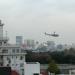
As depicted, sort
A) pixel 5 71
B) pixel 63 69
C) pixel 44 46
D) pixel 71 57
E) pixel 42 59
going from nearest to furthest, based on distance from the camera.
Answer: pixel 5 71
pixel 63 69
pixel 42 59
pixel 71 57
pixel 44 46

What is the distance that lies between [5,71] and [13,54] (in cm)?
1887

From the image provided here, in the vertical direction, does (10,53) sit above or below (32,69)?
above

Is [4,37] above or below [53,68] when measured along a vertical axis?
above

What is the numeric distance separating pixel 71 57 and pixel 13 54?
11.9m

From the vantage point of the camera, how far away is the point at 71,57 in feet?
139

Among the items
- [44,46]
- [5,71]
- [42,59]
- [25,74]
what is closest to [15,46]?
[42,59]

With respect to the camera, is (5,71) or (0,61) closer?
(5,71)

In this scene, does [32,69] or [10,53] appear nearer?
[32,69]

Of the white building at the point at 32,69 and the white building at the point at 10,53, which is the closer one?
the white building at the point at 32,69

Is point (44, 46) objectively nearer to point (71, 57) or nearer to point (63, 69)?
point (71, 57)

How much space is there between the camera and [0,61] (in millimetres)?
31203

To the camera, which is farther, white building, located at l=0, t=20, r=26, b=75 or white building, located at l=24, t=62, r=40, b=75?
white building, located at l=0, t=20, r=26, b=75

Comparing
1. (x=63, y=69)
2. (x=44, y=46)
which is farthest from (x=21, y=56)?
(x=44, y=46)

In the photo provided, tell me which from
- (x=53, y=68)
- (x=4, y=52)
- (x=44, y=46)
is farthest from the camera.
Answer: (x=44, y=46)
